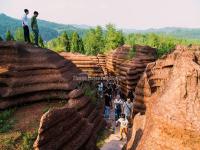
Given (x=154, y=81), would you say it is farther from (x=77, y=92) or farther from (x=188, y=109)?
(x=188, y=109)

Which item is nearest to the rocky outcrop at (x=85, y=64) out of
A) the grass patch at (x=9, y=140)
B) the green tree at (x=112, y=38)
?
the grass patch at (x=9, y=140)

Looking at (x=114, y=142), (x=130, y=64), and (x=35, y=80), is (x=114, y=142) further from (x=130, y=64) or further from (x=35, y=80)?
(x=130, y=64)

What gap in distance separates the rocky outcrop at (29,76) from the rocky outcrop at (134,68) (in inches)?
501

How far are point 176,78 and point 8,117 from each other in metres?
8.50

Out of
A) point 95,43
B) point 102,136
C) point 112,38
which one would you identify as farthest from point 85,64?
point 95,43

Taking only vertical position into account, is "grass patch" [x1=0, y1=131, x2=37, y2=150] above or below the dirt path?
above

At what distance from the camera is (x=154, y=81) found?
58.4 ft

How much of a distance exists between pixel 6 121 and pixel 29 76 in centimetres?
310

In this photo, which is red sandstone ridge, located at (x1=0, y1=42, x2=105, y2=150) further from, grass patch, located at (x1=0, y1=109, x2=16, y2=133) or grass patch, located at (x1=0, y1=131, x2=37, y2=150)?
grass patch, located at (x1=0, y1=131, x2=37, y2=150)

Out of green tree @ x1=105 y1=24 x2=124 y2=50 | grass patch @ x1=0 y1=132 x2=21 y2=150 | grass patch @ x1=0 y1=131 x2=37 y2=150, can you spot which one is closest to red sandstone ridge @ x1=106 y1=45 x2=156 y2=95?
grass patch @ x1=0 y1=131 x2=37 y2=150

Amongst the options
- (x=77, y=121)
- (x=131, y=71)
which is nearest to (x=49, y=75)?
(x=77, y=121)

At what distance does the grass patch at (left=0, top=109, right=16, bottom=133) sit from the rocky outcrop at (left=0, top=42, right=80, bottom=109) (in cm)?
42

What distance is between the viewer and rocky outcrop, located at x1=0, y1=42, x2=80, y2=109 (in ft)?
50.5

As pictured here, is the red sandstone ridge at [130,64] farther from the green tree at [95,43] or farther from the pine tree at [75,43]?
the pine tree at [75,43]
